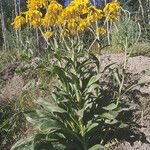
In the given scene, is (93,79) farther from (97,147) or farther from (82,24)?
(97,147)

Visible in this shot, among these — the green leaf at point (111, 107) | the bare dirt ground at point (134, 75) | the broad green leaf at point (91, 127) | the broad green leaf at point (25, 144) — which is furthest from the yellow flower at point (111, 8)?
the broad green leaf at point (25, 144)

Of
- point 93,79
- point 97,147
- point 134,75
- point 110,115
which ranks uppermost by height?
point 93,79

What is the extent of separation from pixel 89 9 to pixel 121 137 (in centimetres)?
149

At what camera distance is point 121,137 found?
5.02m

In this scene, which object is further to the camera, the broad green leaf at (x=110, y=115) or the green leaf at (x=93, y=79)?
the green leaf at (x=93, y=79)

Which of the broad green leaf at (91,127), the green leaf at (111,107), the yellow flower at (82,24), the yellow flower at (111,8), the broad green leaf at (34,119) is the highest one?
the yellow flower at (111,8)

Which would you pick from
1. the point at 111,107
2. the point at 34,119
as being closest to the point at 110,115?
the point at 111,107

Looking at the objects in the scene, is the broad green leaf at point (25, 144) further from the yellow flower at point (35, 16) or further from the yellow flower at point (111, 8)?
the yellow flower at point (111, 8)

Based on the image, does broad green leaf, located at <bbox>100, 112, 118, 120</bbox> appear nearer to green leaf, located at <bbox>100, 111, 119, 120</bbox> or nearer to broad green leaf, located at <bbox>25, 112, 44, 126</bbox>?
green leaf, located at <bbox>100, 111, 119, 120</bbox>

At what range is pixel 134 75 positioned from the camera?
600 centimetres

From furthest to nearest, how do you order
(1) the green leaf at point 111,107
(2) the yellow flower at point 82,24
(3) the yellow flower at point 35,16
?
(3) the yellow flower at point 35,16
(2) the yellow flower at point 82,24
(1) the green leaf at point 111,107

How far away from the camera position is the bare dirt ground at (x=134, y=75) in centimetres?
492

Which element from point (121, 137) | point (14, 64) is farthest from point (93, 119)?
point (14, 64)

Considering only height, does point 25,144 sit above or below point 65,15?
below
